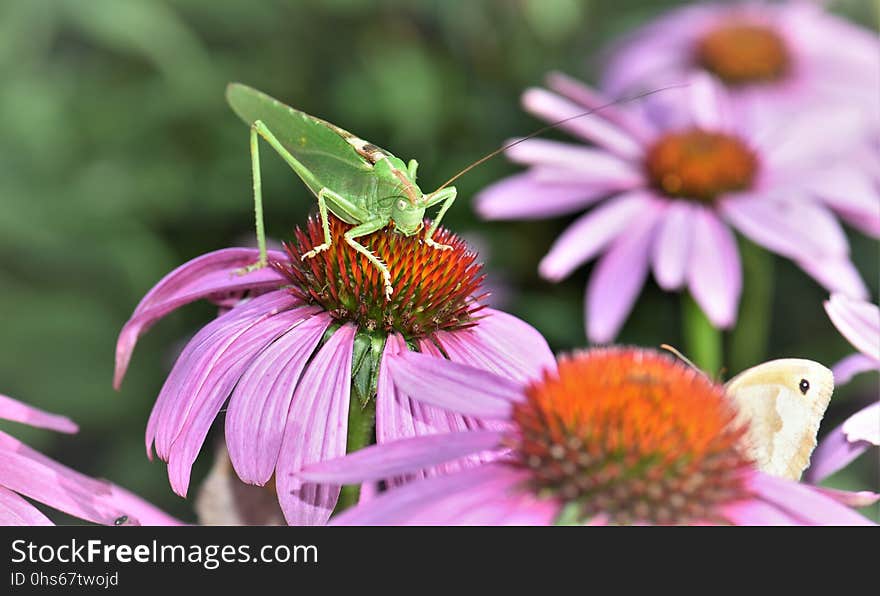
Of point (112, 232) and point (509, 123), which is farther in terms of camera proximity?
point (509, 123)

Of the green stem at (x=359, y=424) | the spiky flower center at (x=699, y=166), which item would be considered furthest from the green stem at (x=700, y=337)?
the green stem at (x=359, y=424)

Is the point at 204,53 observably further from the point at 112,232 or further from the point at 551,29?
the point at 551,29

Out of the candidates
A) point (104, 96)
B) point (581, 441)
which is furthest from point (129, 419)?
point (581, 441)

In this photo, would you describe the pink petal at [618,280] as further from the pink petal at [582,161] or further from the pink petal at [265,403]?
the pink petal at [265,403]

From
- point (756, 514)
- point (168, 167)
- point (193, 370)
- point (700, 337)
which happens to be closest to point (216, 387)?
point (193, 370)

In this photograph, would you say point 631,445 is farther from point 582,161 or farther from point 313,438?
point 582,161
